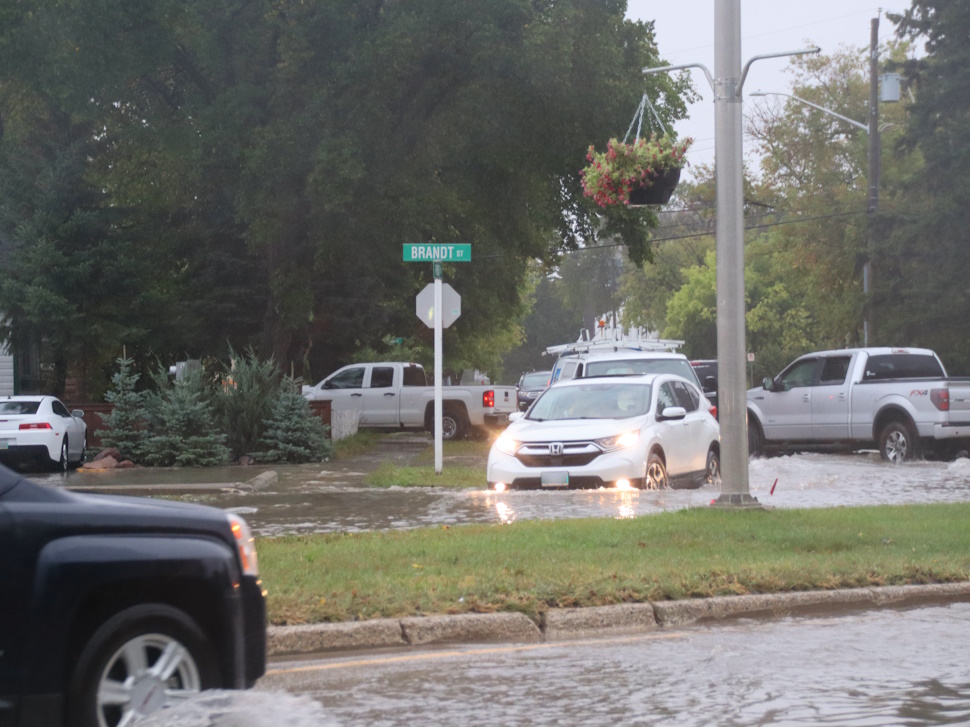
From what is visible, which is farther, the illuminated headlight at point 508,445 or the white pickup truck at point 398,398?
the white pickup truck at point 398,398

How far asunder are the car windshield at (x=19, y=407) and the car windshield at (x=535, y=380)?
882 inches

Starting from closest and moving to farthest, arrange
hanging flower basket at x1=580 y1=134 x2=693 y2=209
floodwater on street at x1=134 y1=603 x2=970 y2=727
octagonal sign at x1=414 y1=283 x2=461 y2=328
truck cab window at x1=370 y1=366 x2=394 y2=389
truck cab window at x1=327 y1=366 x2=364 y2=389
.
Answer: floodwater on street at x1=134 y1=603 x2=970 y2=727 < hanging flower basket at x1=580 y1=134 x2=693 y2=209 < octagonal sign at x1=414 y1=283 x2=461 y2=328 < truck cab window at x1=370 y1=366 x2=394 y2=389 < truck cab window at x1=327 y1=366 x2=364 y2=389

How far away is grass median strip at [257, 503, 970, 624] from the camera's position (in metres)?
8.93

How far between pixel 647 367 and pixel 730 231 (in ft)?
34.7

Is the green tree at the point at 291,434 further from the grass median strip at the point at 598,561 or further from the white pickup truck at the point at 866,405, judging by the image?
the grass median strip at the point at 598,561

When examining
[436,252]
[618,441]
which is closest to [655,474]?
[618,441]

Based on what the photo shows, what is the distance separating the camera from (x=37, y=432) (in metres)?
24.0

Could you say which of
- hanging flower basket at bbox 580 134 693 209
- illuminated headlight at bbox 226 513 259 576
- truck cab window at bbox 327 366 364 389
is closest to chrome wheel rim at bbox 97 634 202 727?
illuminated headlight at bbox 226 513 259 576

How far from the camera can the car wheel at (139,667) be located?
17.0 feet

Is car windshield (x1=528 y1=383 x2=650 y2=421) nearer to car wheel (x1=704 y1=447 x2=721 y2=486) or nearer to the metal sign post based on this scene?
car wheel (x1=704 y1=447 x2=721 y2=486)

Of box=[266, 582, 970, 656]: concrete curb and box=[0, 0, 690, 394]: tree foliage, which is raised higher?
box=[0, 0, 690, 394]: tree foliage

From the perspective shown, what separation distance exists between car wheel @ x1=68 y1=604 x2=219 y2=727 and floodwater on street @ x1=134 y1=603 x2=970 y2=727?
0.33 ft

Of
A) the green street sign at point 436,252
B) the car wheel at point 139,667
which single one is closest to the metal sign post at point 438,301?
the green street sign at point 436,252

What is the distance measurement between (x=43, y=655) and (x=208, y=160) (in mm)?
23914
